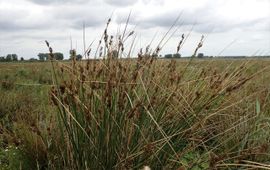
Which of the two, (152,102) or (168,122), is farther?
(168,122)

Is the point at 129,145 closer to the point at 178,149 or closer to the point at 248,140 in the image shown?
the point at 178,149

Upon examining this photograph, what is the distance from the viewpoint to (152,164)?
250 cm

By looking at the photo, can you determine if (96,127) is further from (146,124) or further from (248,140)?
(248,140)

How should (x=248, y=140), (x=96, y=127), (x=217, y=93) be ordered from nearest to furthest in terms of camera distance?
(x=96, y=127) < (x=217, y=93) < (x=248, y=140)

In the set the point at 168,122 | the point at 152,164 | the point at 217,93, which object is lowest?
the point at 152,164

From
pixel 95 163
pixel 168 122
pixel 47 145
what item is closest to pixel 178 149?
pixel 168 122

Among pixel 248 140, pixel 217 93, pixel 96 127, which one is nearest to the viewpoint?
pixel 96 127

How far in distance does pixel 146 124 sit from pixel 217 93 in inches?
20.4

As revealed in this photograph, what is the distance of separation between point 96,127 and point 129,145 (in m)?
0.24

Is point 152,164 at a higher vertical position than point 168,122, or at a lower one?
lower

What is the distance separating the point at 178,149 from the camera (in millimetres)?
2721

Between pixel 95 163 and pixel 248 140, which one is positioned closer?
pixel 95 163

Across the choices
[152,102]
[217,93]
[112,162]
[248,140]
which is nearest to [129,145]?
[112,162]

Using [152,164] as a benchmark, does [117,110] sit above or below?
above
